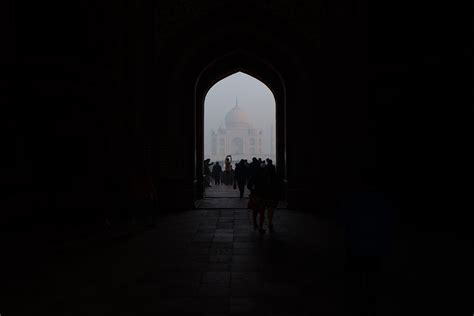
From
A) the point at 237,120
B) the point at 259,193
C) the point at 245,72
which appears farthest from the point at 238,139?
the point at 259,193

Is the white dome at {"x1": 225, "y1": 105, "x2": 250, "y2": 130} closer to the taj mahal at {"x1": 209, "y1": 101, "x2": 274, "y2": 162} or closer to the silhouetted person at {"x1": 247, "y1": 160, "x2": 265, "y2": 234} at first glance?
the taj mahal at {"x1": 209, "y1": 101, "x2": 274, "y2": 162}

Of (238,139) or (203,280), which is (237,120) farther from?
(203,280)

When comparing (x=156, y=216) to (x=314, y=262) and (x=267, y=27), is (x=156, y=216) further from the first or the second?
(x=267, y=27)

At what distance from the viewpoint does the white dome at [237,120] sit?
97.9 metres

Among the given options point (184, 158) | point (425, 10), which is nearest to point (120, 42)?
point (184, 158)

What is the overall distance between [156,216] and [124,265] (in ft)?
12.2

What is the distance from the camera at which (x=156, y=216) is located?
8.32 m

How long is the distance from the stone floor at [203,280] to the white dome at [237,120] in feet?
302

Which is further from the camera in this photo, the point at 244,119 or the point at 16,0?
the point at 244,119

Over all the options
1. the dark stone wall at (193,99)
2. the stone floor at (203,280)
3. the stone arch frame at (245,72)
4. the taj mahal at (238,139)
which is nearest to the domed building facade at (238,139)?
the taj mahal at (238,139)

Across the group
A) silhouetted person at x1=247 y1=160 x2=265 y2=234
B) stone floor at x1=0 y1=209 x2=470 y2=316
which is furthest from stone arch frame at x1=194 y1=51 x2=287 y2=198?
stone floor at x1=0 y1=209 x2=470 y2=316

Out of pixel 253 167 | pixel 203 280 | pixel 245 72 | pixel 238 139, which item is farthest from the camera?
pixel 238 139

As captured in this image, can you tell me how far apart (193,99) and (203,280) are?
21.2 ft

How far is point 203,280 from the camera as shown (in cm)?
400
